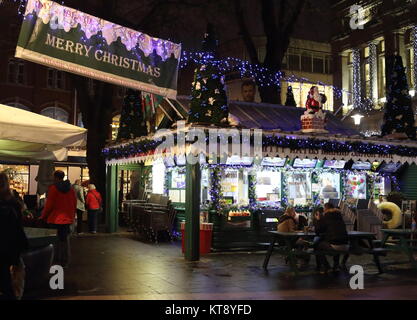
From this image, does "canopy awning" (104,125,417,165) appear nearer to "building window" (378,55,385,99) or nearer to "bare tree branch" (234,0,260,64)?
"bare tree branch" (234,0,260,64)

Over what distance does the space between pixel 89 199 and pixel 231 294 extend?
10669mm

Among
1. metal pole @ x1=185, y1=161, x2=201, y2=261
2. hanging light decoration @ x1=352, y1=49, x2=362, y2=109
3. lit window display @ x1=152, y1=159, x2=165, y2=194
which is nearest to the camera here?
metal pole @ x1=185, y1=161, x2=201, y2=261

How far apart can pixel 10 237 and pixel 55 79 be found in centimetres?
3376

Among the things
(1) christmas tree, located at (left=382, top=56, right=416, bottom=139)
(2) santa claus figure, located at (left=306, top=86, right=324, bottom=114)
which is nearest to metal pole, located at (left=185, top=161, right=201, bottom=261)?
(2) santa claus figure, located at (left=306, top=86, right=324, bottom=114)

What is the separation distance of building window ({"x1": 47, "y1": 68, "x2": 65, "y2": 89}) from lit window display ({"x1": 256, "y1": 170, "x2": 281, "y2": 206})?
26142mm

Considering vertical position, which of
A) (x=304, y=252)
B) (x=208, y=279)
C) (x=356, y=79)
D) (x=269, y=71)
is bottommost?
(x=208, y=279)

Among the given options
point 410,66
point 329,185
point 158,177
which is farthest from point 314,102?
point 410,66

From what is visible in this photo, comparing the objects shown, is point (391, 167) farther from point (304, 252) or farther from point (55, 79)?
point (55, 79)

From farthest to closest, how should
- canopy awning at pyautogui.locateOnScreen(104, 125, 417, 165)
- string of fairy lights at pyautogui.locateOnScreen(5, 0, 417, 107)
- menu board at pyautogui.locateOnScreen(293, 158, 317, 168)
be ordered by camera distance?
menu board at pyautogui.locateOnScreen(293, 158, 317, 168), canopy awning at pyautogui.locateOnScreen(104, 125, 417, 165), string of fairy lights at pyautogui.locateOnScreen(5, 0, 417, 107)

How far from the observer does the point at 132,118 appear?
17953 mm

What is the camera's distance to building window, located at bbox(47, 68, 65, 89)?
37.6 meters

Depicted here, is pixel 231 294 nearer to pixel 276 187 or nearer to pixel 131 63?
pixel 131 63

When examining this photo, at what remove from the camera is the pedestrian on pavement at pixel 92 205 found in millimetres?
17984

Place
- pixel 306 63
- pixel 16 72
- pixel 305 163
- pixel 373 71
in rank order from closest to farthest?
pixel 305 163 < pixel 373 71 < pixel 16 72 < pixel 306 63
